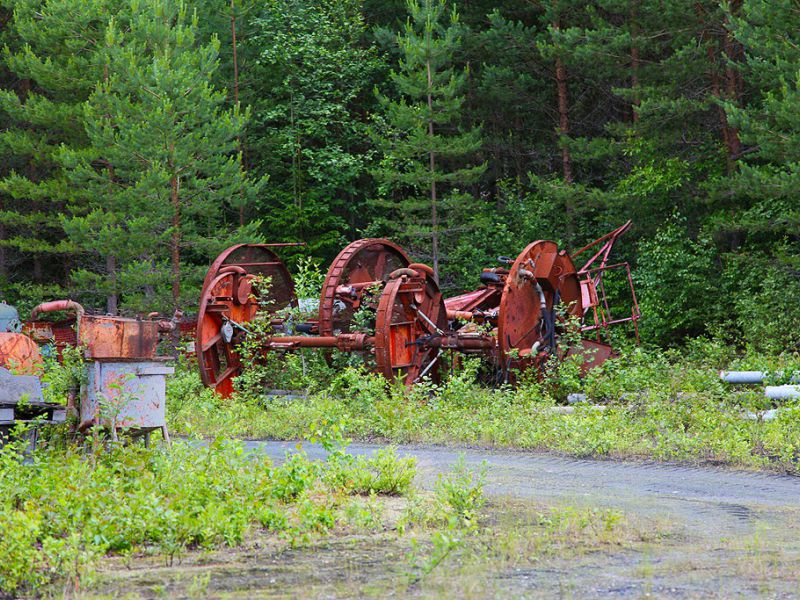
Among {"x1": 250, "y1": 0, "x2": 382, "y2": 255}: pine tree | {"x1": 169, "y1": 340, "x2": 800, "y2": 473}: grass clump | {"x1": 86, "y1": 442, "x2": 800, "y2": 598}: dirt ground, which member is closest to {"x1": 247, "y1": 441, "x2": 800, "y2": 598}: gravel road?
{"x1": 86, "y1": 442, "x2": 800, "y2": 598}: dirt ground

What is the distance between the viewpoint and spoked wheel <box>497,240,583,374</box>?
1555 cm

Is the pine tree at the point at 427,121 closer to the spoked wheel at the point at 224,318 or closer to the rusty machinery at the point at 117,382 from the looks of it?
the spoked wheel at the point at 224,318

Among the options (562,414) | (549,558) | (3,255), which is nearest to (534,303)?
(562,414)

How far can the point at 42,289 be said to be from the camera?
31.0m

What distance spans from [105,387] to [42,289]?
2397 cm

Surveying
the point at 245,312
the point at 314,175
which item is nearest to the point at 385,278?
the point at 245,312

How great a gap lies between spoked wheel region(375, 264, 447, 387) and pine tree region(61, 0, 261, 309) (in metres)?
11.1

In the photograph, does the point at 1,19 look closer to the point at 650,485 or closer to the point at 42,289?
the point at 42,289

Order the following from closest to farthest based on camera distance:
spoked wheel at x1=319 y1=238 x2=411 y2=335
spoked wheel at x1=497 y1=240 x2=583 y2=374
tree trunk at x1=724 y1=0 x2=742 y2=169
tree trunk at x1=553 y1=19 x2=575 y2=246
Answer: spoked wheel at x1=497 y1=240 x2=583 y2=374, spoked wheel at x1=319 y1=238 x2=411 y2=335, tree trunk at x1=724 y1=0 x2=742 y2=169, tree trunk at x1=553 y1=19 x2=575 y2=246

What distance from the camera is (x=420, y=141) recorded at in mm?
28031

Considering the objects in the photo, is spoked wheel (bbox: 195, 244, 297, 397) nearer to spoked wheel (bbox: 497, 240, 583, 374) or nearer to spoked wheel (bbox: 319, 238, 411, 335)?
spoked wheel (bbox: 319, 238, 411, 335)

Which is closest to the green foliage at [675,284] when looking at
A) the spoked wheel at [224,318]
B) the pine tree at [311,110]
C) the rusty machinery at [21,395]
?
the spoked wheel at [224,318]

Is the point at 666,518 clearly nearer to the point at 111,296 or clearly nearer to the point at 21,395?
the point at 21,395

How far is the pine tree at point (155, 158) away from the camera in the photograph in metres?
25.4
